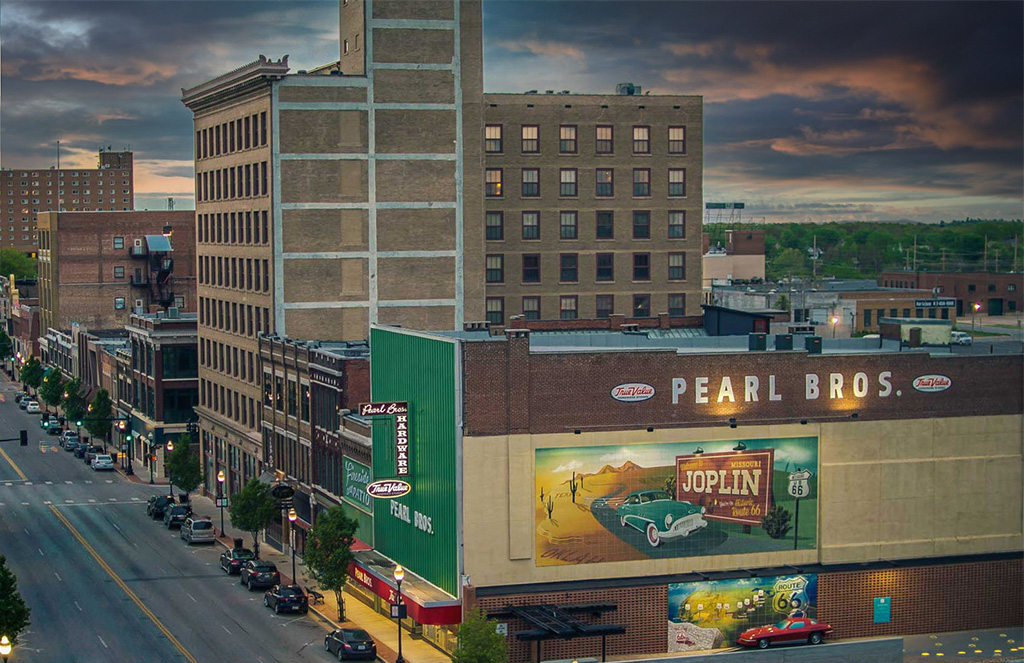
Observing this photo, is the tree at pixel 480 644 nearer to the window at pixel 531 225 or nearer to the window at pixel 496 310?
the window at pixel 496 310

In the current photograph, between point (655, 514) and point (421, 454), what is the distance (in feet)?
34.2

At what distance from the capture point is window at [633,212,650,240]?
10675 centimetres

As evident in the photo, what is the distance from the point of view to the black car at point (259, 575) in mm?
76188

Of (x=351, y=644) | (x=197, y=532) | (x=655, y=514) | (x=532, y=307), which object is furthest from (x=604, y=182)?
(x=351, y=644)

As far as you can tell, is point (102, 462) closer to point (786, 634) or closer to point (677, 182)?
point (677, 182)

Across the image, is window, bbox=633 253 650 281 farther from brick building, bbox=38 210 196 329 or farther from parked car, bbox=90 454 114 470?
brick building, bbox=38 210 196 329

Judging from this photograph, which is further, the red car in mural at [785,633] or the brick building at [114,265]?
the brick building at [114,265]

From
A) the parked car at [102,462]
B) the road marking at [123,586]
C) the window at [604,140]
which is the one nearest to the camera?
the road marking at [123,586]

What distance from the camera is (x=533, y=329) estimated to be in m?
103

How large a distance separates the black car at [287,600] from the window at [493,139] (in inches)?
1574

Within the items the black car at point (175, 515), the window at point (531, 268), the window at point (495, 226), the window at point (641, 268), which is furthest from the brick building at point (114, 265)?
the window at point (641, 268)

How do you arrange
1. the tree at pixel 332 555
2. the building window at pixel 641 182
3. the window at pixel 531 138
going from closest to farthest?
the tree at pixel 332 555, the window at pixel 531 138, the building window at pixel 641 182

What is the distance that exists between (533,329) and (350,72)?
69.7ft

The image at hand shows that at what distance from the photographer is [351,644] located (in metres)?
61.3
